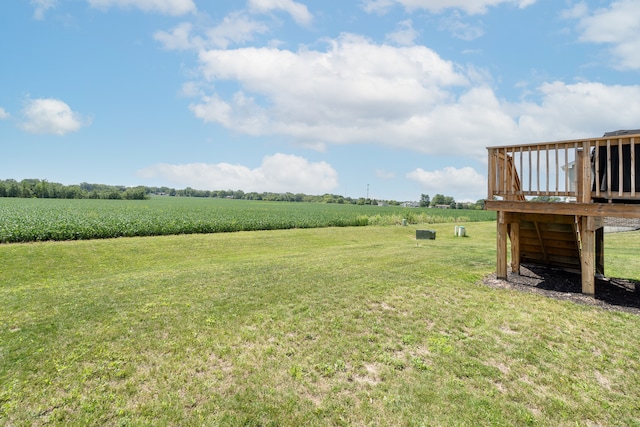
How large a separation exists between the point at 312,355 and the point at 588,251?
236 inches

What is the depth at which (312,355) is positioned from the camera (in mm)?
4277

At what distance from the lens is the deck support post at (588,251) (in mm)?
6387

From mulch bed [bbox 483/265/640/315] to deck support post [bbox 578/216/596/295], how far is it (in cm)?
24

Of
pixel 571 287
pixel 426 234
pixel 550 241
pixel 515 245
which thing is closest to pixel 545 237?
pixel 550 241

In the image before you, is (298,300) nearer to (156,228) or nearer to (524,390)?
(524,390)

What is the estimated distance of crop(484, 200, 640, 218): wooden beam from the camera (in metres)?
6.03

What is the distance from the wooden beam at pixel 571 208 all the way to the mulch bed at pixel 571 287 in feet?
5.62

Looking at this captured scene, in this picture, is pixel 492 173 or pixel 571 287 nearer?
pixel 571 287

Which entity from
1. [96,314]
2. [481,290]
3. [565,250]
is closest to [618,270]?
[565,250]

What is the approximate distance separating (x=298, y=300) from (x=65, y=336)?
3.75m

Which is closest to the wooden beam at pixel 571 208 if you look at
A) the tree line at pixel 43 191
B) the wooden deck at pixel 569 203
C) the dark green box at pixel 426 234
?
the wooden deck at pixel 569 203

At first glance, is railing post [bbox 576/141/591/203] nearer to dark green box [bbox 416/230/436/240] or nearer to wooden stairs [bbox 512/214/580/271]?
wooden stairs [bbox 512/214/580/271]

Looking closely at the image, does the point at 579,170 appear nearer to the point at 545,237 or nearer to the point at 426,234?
the point at 545,237

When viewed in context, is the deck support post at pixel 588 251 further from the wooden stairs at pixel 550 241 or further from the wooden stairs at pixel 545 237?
the wooden stairs at pixel 550 241
